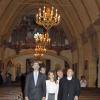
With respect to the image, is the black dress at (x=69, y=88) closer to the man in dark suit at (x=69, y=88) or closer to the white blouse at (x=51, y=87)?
the man in dark suit at (x=69, y=88)

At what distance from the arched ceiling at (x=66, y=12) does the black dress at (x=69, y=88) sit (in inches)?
604

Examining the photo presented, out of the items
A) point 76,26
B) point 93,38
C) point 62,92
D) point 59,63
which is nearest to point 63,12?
point 76,26

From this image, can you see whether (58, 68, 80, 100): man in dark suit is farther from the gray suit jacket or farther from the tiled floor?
the tiled floor

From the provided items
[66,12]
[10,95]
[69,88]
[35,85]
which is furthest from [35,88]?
[66,12]

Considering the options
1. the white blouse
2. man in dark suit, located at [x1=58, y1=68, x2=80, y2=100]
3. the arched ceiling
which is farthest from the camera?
the arched ceiling

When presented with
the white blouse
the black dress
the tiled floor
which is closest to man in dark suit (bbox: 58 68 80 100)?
the black dress

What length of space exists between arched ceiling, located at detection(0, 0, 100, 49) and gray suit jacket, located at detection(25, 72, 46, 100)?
15.6m

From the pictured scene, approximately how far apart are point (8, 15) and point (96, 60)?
6.45 metres

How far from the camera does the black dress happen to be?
9.25m

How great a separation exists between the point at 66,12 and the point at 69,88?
24276 millimetres

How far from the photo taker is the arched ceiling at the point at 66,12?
26.8m

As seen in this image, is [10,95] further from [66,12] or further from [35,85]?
[66,12]

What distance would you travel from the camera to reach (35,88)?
9070 millimetres

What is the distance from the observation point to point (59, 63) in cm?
4788
